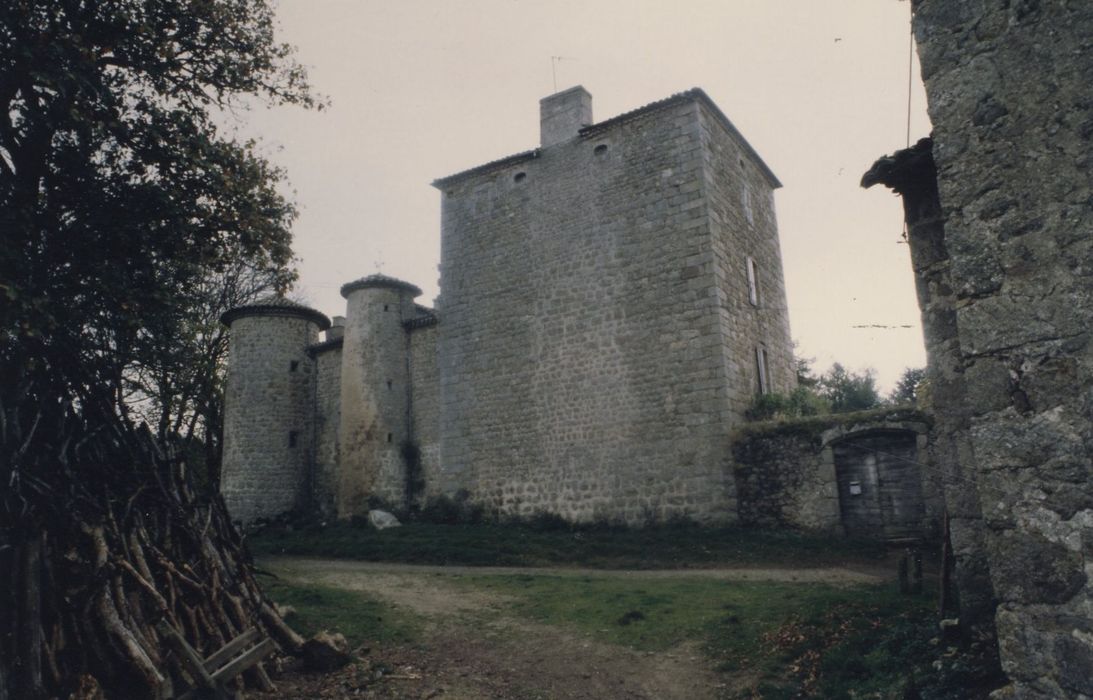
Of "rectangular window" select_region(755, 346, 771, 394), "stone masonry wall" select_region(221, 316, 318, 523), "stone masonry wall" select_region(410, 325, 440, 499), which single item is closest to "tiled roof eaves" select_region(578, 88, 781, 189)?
"rectangular window" select_region(755, 346, 771, 394)

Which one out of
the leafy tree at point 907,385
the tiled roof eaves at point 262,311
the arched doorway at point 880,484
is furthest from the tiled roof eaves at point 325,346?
the leafy tree at point 907,385

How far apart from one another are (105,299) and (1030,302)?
9.13 meters

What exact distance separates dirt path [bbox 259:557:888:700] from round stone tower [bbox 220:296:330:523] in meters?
14.1

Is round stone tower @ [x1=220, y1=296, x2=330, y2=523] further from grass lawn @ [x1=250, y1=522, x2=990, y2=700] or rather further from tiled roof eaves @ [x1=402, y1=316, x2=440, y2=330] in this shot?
grass lawn @ [x1=250, y1=522, x2=990, y2=700]

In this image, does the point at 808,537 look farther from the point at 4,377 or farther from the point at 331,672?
the point at 4,377

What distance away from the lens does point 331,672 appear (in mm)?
7039

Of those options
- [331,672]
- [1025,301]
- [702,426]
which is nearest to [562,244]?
[702,426]

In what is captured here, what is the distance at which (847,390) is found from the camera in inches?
1302

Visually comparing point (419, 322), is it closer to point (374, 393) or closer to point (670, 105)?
point (374, 393)

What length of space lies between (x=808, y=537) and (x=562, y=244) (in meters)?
9.11

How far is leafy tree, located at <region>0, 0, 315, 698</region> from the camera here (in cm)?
597

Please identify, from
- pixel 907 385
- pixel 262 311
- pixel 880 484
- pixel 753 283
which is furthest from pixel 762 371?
pixel 907 385

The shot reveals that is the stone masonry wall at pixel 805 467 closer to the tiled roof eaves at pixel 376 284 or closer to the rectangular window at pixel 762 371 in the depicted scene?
A: the rectangular window at pixel 762 371

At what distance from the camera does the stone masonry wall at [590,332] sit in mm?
15500
